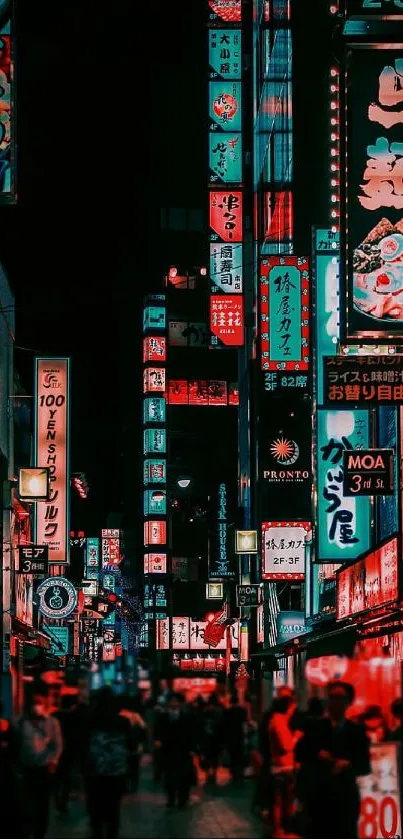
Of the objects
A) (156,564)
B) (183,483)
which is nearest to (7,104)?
(156,564)

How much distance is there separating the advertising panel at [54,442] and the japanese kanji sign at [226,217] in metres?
6.73

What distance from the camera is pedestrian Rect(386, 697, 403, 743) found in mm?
12035

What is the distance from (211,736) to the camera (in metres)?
13.1

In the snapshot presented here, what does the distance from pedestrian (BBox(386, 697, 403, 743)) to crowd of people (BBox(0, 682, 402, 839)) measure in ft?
0.04

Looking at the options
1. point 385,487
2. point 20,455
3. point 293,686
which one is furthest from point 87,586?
point 293,686

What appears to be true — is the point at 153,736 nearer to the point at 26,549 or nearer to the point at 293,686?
the point at 293,686

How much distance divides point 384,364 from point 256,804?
26.3ft

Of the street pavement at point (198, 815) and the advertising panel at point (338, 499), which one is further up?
the advertising panel at point (338, 499)

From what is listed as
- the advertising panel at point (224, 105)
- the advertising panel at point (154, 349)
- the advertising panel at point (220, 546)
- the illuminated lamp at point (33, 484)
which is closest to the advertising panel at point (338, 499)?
the illuminated lamp at point (33, 484)

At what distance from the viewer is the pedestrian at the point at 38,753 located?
13.3 meters

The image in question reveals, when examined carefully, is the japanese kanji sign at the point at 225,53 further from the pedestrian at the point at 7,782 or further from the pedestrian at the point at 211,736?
the pedestrian at the point at 7,782

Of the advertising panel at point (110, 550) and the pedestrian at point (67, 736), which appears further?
the advertising panel at point (110, 550)

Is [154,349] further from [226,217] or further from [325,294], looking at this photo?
[325,294]

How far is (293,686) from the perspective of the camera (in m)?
13.1
